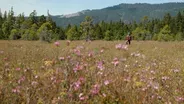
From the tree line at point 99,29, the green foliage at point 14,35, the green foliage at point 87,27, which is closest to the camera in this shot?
the green foliage at point 14,35

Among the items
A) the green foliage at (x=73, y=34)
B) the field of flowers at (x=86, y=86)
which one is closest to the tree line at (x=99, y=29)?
the green foliage at (x=73, y=34)

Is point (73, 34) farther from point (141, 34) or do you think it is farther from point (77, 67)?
point (77, 67)

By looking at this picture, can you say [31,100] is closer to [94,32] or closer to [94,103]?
[94,103]

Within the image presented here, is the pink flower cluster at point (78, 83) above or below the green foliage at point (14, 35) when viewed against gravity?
above

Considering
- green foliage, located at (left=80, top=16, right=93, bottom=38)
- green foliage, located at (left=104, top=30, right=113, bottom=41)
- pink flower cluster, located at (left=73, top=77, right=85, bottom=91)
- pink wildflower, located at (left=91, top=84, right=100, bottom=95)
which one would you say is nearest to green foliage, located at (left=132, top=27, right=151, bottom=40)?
green foliage, located at (left=104, top=30, right=113, bottom=41)

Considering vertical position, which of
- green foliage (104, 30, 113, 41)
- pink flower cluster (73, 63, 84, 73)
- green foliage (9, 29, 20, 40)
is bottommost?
green foliage (104, 30, 113, 41)

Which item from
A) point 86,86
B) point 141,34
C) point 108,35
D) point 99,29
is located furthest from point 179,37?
point 86,86

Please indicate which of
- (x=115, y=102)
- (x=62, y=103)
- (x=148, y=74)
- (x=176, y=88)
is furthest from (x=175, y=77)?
(x=62, y=103)

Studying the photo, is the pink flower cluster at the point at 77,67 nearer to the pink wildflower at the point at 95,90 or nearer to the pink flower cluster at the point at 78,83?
the pink flower cluster at the point at 78,83

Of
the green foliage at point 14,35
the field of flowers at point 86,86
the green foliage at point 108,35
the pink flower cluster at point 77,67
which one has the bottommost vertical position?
the green foliage at point 108,35

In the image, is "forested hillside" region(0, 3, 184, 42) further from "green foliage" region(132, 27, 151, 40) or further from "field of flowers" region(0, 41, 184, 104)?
"field of flowers" region(0, 41, 184, 104)

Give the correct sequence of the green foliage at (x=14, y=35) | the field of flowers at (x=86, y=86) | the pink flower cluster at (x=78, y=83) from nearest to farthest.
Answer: the field of flowers at (x=86, y=86), the pink flower cluster at (x=78, y=83), the green foliage at (x=14, y=35)

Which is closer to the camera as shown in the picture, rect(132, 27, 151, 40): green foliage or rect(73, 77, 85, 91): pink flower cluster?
rect(73, 77, 85, 91): pink flower cluster

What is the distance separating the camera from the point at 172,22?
90.6 meters
